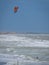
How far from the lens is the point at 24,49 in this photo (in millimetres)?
1970

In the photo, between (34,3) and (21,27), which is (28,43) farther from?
(34,3)

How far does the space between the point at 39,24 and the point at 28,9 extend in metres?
0.19

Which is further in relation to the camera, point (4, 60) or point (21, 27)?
point (4, 60)

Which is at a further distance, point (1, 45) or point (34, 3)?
point (1, 45)

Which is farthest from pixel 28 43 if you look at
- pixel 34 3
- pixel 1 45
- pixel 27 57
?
pixel 34 3

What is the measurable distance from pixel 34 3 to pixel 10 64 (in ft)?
2.33

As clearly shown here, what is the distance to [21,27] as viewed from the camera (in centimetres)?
189

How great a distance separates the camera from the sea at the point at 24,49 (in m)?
1.95

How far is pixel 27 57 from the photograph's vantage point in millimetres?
1987

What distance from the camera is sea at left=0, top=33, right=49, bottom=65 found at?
1948mm

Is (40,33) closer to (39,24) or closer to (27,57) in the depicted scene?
(39,24)

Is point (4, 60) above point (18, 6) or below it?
below

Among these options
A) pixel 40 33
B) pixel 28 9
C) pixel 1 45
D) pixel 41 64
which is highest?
pixel 28 9

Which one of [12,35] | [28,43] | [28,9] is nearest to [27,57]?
[28,43]
